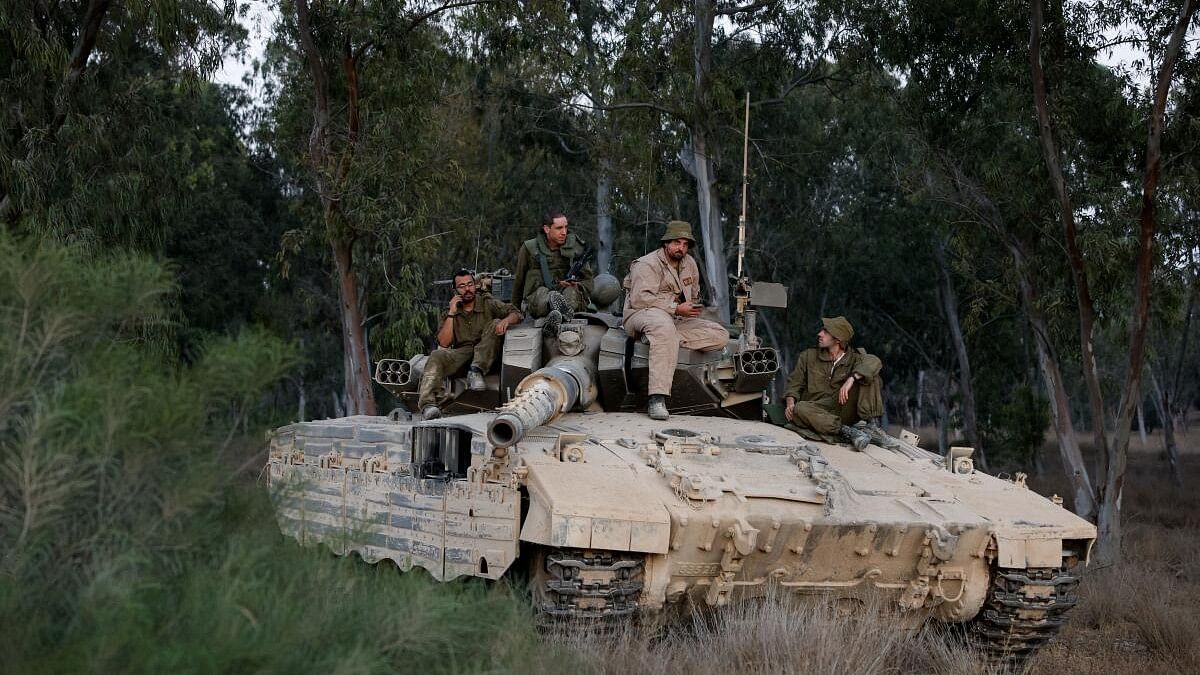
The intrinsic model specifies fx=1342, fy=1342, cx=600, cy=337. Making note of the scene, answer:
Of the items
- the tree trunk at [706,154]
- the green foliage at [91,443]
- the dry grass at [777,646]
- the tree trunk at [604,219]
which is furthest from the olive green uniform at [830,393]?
the tree trunk at [604,219]

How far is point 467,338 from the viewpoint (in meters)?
10.8

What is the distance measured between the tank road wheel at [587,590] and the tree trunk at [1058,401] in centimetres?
1077

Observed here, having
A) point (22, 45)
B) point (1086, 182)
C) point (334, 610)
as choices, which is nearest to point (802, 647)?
point (334, 610)

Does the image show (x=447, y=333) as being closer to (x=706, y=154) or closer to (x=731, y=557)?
(x=731, y=557)

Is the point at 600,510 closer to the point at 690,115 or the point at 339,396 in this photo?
the point at 690,115

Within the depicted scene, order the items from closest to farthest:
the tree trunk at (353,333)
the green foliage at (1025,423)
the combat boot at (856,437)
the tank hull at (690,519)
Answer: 1. the tank hull at (690,519)
2. the combat boot at (856,437)
3. the tree trunk at (353,333)
4. the green foliage at (1025,423)

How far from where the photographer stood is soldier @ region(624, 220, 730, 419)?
9672 millimetres

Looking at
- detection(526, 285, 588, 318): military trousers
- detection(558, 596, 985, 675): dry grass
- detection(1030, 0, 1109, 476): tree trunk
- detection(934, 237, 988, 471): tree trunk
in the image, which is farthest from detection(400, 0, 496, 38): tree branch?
detection(934, 237, 988, 471): tree trunk

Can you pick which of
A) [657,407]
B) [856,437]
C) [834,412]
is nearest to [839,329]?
[834,412]

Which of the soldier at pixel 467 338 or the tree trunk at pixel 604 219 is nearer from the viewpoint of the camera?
the soldier at pixel 467 338

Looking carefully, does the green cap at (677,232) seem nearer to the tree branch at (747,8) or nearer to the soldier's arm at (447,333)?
the soldier's arm at (447,333)

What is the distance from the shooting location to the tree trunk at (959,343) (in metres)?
29.2

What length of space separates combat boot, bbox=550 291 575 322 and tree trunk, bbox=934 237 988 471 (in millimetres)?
20147

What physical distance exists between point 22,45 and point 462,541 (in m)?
11.5
